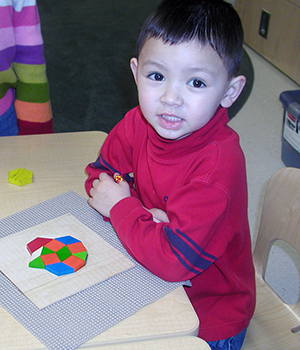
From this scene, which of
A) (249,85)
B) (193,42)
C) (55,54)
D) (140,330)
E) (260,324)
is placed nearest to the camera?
(140,330)

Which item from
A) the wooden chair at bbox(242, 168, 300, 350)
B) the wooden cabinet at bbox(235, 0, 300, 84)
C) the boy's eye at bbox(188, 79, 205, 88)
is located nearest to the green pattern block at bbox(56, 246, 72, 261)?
the boy's eye at bbox(188, 79, 205, 88)

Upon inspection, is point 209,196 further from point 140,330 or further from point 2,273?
point 2,273

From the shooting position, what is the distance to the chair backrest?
107cm

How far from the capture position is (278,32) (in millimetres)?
3486

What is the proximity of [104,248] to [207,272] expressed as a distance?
0.25 m

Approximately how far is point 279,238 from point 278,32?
2.73 m

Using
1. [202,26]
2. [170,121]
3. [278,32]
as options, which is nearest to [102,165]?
[170,121]

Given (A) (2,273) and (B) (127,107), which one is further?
(B) (127,107)

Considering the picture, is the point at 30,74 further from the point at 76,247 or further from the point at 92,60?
the point at 92,60

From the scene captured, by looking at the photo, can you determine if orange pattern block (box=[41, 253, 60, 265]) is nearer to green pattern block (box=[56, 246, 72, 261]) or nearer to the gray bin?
green pattern block (box=[56, 246, 72, 261])

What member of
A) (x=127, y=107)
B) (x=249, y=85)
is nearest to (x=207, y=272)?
(x=127, y=107)

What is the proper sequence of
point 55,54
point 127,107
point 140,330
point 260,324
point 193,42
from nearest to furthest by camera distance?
point 140,330, point 193,42, point 260,324, point 127,107, point 55,54

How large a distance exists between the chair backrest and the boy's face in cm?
28

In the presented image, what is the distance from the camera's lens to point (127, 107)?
3.10 meters
